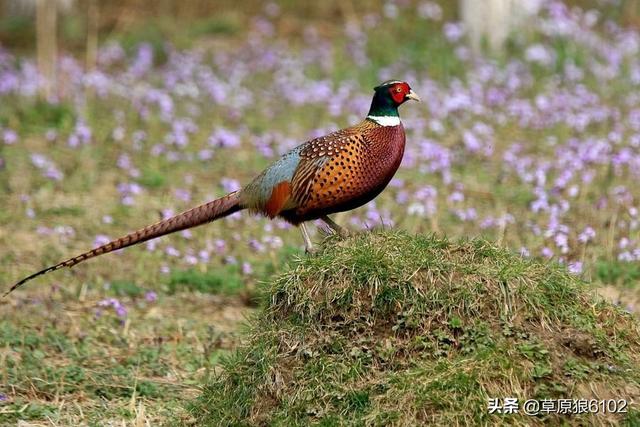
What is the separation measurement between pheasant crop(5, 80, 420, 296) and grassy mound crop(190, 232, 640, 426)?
889 mm

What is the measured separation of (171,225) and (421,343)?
1612mm

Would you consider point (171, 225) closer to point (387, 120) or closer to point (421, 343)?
point (387, 120)

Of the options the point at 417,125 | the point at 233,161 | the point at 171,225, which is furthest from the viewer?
the point at 417,125

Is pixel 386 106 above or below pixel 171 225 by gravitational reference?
above

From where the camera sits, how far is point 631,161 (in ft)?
26.3

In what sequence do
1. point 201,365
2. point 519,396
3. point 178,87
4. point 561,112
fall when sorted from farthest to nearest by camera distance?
point 178,87 → point 561,112 → point 201,365 → point 519,396

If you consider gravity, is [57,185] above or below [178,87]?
below

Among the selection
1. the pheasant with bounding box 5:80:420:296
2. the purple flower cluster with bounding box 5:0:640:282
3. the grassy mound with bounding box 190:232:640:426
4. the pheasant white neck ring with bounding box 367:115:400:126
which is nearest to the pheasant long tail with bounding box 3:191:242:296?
the pheasant with bounding box 5:80:420:296

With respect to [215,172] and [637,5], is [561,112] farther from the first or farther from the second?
[637,5]

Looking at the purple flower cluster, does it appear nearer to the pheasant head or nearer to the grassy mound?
the pheasant head

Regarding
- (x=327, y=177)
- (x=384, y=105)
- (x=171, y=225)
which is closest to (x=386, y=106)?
(x=384, y=105)

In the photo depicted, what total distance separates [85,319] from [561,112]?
17.5 ft

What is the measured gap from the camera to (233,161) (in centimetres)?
916

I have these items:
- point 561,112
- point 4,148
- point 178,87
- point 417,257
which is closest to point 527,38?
point 561,112
